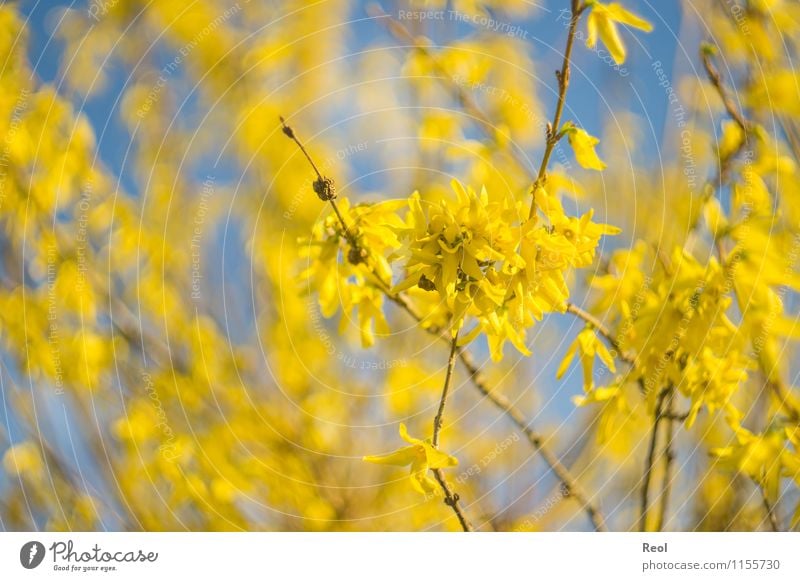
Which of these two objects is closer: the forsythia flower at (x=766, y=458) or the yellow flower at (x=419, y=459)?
the yellow flower at (x=419, y=459)

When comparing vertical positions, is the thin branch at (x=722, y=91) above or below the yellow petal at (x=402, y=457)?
above

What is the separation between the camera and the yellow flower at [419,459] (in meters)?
0.82

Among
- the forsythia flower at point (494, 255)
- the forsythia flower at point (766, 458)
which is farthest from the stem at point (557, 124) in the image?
the forsythia flower at point (766, 458)

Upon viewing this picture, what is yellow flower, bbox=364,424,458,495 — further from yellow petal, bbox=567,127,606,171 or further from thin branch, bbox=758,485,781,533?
thin branch, bbox=758,485,781,533

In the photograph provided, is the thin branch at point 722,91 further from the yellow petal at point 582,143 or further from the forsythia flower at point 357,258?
the forsythia flower at point 357,258

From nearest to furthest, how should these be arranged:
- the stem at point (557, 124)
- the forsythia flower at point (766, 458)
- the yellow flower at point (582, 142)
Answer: the stem at point (557, 124) < the yellow flower at point (582, 142) < the forsythia flower at point (766, 458)

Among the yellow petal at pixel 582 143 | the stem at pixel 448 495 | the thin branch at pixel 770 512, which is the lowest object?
the stem at pixel 448 495

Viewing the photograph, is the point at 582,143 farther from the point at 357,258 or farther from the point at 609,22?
the point at 357,258

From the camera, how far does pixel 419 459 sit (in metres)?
0.86

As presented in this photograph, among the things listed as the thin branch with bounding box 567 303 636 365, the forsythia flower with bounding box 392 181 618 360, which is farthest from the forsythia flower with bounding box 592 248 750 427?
the forsythia flower with bounding box 392 181 618 360

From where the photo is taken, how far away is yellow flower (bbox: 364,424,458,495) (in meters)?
0.82

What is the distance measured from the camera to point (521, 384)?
1.62 meters
